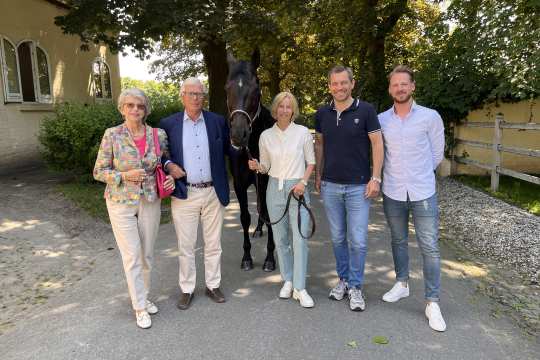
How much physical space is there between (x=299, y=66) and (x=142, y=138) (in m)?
21.7

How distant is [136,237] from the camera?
11.3 ft

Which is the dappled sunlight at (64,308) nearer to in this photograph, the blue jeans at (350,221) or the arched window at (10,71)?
the blue jeans at (350,221)

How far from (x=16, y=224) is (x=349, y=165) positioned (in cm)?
512

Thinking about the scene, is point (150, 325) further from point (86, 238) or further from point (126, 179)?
point (86, 238)

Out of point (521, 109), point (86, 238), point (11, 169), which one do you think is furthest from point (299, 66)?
point (86, 238)

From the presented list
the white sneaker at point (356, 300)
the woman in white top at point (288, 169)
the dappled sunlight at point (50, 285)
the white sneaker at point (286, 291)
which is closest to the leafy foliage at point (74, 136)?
the dappled sunlight at point (50, 285)

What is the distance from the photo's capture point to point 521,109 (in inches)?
405

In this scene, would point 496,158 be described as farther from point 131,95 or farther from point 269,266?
point 131,95

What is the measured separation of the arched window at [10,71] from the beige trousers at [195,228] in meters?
9.47

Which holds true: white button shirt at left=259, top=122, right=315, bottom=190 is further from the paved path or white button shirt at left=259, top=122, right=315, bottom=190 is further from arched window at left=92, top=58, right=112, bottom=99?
arched window at left=92, top=58, right=112, bottom=99

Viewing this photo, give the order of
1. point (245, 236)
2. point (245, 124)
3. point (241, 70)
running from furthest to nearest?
point (245, 236) < point (241, 70) < point (245, 124)

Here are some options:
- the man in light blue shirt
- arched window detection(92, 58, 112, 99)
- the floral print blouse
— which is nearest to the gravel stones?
the man in light blue shirt

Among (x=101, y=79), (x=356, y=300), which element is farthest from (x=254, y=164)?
(x=101, y=79)

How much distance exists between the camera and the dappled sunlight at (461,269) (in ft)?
15.0
